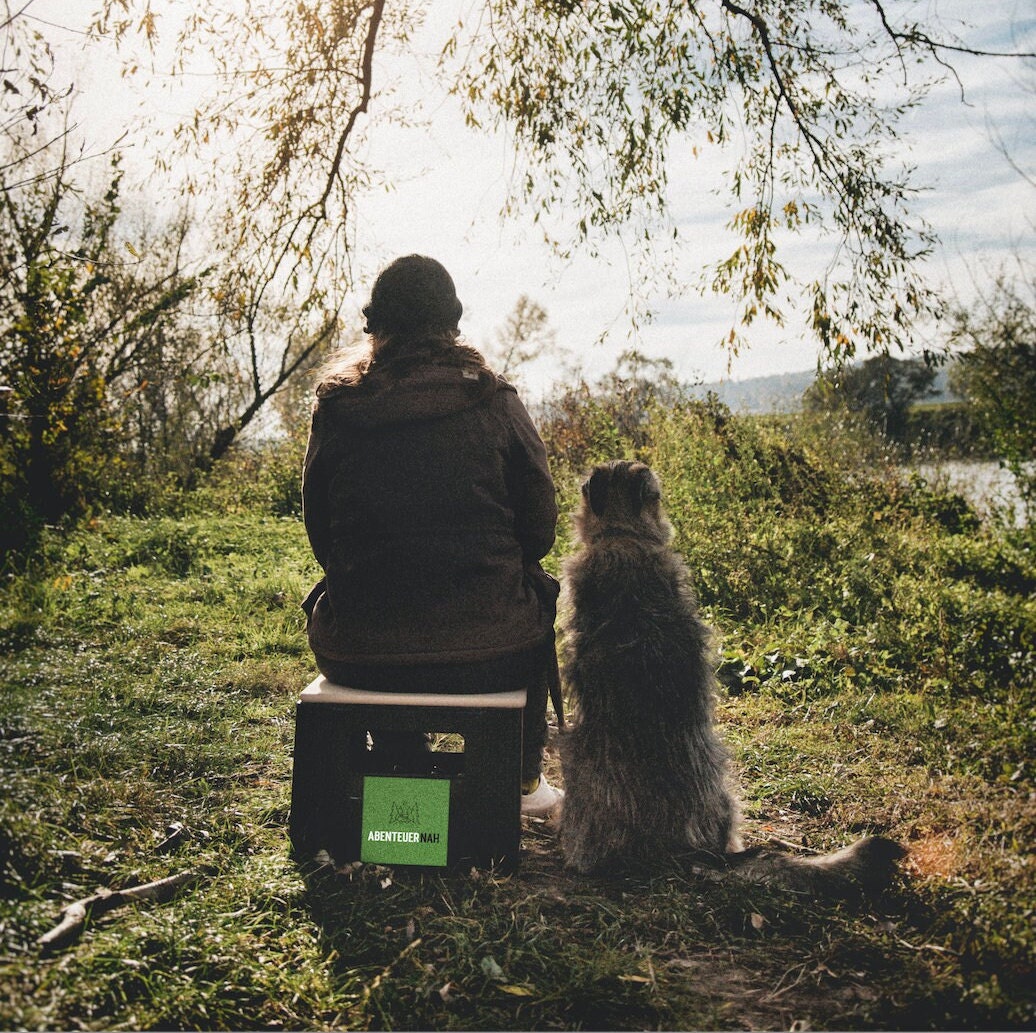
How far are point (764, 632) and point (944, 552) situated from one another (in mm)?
2254

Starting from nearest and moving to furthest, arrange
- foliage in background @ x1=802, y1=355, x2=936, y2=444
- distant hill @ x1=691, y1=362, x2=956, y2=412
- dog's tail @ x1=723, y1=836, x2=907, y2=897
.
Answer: dog's tail @ x1=723, y1=836, x2=907, y2=897, foliage in background @ x1=802, y1=355, x2=936, y2=444, distant hill @ x1=691, y1=362, x2=956, y2=412

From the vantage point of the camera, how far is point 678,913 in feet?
8.98

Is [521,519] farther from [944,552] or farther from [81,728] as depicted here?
[944,552]

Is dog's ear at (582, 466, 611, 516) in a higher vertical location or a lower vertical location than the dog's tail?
higher

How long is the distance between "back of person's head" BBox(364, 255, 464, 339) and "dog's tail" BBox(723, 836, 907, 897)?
2235mm

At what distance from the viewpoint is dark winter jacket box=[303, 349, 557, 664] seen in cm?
284

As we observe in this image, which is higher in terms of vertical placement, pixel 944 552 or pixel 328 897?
pixel 944 552

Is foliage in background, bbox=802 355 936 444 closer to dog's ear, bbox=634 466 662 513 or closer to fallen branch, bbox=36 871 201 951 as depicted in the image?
dog's ear, bbox=634 466 662 513

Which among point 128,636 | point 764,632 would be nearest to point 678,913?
point 764,632

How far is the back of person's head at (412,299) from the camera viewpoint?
2.98m

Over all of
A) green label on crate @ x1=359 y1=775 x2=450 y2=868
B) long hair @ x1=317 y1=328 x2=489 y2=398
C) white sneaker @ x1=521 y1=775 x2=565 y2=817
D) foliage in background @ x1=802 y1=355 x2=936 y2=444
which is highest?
foliage in background @ x1=802 y1=355 x2=936 y2=444

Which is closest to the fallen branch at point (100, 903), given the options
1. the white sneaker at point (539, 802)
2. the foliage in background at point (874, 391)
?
the white sneaker at point (539, 802)

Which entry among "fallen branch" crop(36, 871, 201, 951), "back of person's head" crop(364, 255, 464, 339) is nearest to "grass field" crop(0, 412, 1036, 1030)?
"fallen branch" crop(36, 871, 201, 951)

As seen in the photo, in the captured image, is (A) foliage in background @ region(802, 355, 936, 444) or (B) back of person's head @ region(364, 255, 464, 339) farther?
(A) foliage in background @ region(802, 355, 936, 444)
